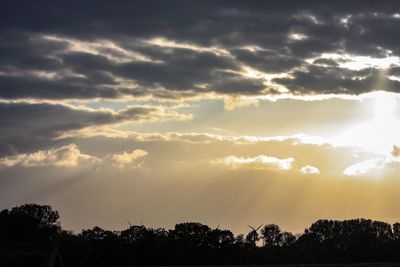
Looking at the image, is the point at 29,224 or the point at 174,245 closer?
the point at 174,245

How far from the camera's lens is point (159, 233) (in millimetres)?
170625

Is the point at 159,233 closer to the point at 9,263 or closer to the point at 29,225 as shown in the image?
the point at 29,225

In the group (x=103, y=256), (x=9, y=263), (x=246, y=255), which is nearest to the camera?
(x=9, y=263)

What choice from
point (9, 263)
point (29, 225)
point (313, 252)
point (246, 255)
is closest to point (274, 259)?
point (246, 255)

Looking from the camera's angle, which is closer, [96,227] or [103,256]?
[103,256]

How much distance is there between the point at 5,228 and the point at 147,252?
36542 mm

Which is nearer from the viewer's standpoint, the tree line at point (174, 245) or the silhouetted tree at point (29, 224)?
the tree line at point (174, 245)

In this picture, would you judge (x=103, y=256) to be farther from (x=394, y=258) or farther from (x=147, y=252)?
(x=394, y=258)

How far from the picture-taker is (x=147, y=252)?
A: 144 m

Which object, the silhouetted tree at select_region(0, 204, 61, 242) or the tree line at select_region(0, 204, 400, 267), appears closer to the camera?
the tree line at select_region(0, 204, 400, 267)

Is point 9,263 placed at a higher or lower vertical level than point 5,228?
lower

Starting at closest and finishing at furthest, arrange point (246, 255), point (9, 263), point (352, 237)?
point (9, 263) < point (246, 255) < point (352, 237)

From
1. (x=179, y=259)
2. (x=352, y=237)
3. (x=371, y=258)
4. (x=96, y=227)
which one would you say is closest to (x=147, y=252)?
(x=179, y=259)

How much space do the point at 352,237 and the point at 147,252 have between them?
6322cm
